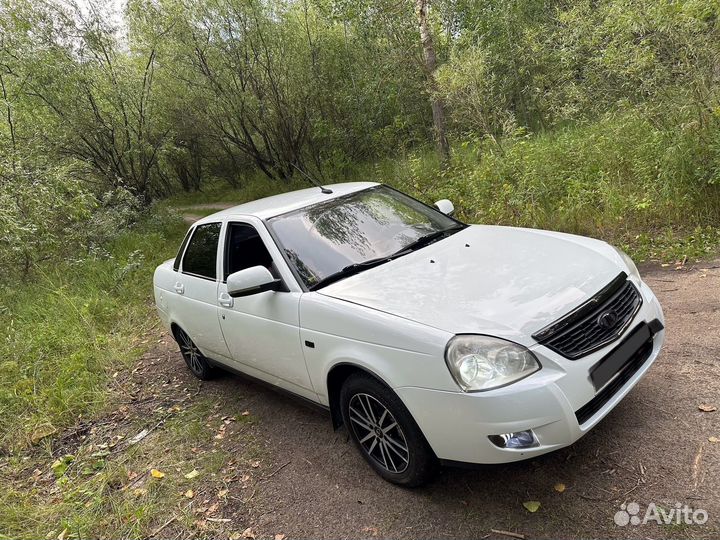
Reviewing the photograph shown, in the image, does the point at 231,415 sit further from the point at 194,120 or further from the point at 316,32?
the point at 194,120

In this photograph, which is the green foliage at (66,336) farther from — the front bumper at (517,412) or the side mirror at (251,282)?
the front bumper at (517,412)

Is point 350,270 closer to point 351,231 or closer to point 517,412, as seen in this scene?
point 351,231

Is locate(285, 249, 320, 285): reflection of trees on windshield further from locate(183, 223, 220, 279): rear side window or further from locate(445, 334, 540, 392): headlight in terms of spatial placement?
locate(445, 334, 540, 392): headlight

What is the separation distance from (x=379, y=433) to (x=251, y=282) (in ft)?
4.16

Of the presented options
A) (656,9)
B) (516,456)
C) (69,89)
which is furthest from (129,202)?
(516,456)

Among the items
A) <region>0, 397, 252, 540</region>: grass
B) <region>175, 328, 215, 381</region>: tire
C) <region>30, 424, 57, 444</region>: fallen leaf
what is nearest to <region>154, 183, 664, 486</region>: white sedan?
<region>0, 397, 252, 540</region>: grass

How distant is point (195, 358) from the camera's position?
16.8 ft

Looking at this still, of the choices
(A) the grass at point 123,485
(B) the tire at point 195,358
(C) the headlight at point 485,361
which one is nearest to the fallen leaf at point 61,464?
(A) the grass at point 123,485

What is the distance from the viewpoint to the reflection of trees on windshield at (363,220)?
362cm

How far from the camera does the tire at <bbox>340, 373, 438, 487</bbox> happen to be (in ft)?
8.70

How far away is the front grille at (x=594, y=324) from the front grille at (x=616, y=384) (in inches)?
8.5

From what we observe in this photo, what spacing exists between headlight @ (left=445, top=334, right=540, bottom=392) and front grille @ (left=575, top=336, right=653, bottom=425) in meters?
0.37

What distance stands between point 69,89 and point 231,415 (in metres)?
12.8

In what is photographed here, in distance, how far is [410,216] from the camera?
13.3 feet
